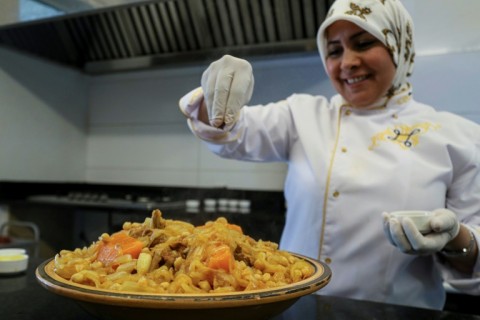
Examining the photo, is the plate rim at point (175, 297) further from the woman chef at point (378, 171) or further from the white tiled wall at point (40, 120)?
the white tiled wall at point (40, 120)

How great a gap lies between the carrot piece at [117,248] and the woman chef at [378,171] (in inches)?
16.8

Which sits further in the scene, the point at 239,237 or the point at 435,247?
the point at 435,247

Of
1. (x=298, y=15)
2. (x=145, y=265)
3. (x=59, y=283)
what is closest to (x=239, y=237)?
(x=145, y=265)

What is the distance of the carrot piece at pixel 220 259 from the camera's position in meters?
0.75

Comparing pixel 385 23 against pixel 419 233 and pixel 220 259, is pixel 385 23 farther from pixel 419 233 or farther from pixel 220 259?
pixel 220 259

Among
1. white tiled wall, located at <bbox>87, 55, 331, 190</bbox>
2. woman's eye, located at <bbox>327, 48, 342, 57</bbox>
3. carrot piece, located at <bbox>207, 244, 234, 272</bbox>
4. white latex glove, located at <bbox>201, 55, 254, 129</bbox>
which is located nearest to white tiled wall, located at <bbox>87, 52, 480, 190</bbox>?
white tiled wall, located at <bbox>87, 55, 331, 190</bbox>

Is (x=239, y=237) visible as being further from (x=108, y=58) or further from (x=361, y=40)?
(x=108, y=58)

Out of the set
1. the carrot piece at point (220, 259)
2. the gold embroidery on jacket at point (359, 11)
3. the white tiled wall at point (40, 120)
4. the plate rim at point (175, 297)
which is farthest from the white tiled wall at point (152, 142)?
the plate rim at point (175, 297)

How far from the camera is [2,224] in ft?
10.2

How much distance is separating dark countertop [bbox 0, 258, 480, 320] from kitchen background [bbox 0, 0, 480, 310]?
121cm

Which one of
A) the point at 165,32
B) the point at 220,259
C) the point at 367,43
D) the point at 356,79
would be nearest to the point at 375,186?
the point at 356,79

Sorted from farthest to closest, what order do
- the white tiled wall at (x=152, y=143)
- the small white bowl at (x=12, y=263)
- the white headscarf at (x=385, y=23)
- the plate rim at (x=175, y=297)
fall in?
1. the white tiled wall at (x=152, y=143)
2. the white headscarf at (x=385, y=23)
3. the small white bowl at (x=12, y=263)
4. the plate rim at (x=175, y=297)

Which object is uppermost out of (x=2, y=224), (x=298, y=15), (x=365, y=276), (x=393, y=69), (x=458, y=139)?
(x=298, y=15)

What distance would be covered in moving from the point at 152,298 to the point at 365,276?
0.84 m
